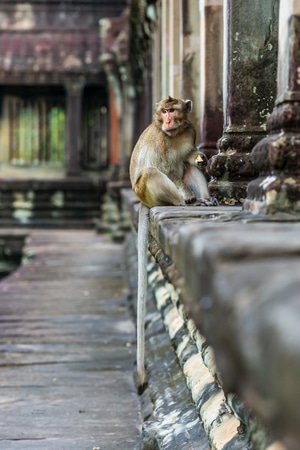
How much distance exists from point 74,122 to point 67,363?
11323 mm

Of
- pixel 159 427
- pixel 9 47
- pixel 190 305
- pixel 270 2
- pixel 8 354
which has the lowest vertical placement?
pixel 8 354

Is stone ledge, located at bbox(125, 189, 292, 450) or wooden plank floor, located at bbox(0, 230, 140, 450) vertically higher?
stone ledge, located at bbox(125, 189, 292, 450)

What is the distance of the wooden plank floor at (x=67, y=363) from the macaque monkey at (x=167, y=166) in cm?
31

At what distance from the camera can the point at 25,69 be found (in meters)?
15.2

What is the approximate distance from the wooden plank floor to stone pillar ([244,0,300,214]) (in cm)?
126

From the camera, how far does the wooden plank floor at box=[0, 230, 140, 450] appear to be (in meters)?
3.14

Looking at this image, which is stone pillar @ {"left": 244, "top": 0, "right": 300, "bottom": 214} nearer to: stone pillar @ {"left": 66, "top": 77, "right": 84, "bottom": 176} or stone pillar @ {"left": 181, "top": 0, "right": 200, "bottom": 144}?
stone pillar @ {"left": 181, "top": 0, "right": 200, "bottom": 144}

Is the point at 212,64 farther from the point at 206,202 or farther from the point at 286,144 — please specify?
→ the point at 286,144

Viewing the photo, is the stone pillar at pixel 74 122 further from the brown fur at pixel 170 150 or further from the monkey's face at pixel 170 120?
the monkey's face at pixel 170 120

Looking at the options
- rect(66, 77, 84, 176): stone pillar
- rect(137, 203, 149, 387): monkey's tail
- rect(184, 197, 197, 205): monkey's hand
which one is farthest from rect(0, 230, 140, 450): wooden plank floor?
rect(66, 77, 84, 176): stone pillar

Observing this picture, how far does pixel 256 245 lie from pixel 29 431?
2.26 metres

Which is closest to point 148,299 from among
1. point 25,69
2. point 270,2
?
point 270,2

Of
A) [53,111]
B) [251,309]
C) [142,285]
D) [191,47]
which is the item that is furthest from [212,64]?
[53,111]

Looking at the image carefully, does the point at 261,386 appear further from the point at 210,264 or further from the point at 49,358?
the point at 49,358
